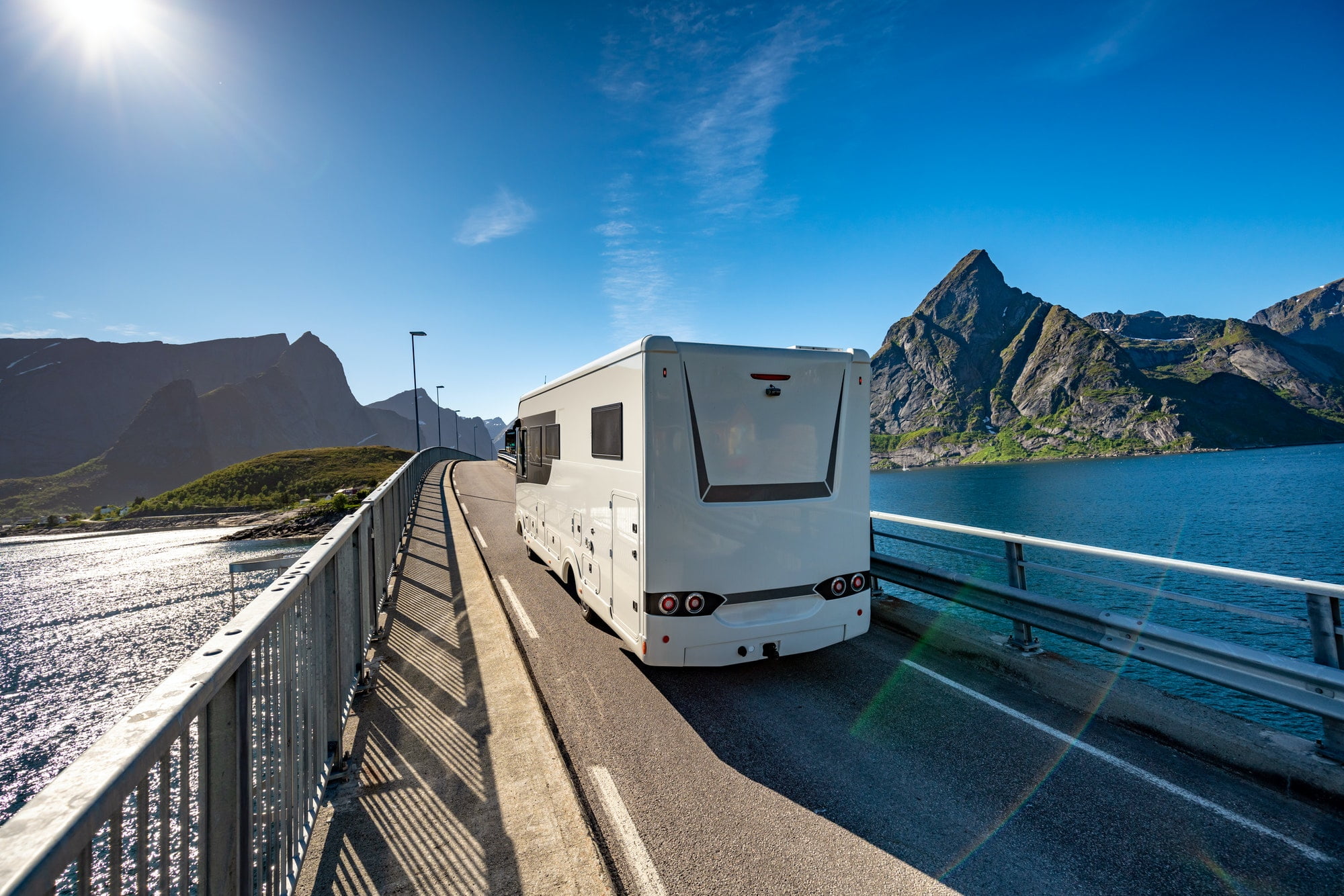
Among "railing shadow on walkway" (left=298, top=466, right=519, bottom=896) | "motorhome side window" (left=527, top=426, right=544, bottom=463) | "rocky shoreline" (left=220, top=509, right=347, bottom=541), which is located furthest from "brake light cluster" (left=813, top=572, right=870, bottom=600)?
"rocky shoreline" (left=220, top=509, right=347, bottom=541)

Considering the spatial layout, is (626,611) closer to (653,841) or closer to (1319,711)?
(653,841)

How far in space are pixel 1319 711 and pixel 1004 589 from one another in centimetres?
241

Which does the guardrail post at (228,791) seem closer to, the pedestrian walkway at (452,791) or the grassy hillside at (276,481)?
the pedestrian walkway at (452,791)

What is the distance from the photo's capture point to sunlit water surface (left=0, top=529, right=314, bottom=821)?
20.8 ft

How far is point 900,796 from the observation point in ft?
13.7

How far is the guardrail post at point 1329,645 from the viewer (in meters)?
4.11

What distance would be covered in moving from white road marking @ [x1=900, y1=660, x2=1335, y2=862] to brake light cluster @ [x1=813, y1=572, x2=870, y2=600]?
1.19 meters

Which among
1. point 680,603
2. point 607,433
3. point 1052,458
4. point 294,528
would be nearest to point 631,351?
point 607,433

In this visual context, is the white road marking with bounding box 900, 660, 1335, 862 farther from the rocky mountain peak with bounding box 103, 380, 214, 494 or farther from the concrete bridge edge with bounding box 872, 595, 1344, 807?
the rocky mountain peak with bounding box 103, 380, 214, 494

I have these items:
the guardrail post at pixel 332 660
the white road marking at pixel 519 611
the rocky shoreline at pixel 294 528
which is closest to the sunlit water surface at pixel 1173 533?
the white road marking at pixel 519 611

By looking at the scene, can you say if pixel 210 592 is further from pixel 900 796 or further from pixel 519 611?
pixel 900 796

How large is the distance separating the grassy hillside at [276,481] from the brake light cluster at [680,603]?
4965 cm

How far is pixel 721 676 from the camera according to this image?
641cm

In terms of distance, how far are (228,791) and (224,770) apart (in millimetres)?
88
